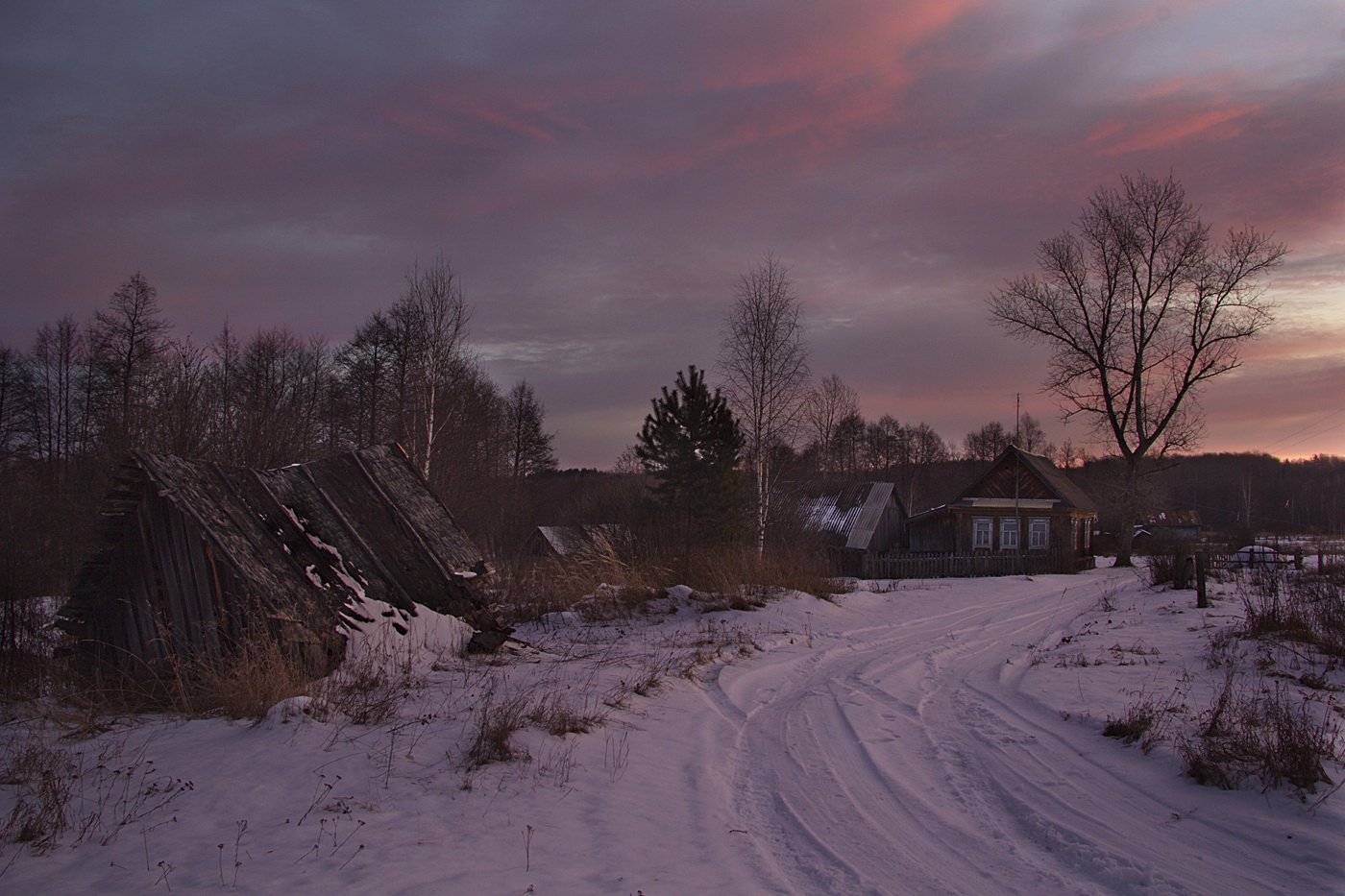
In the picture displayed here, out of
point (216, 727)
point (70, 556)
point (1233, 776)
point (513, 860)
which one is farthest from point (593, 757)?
point (70, 556)

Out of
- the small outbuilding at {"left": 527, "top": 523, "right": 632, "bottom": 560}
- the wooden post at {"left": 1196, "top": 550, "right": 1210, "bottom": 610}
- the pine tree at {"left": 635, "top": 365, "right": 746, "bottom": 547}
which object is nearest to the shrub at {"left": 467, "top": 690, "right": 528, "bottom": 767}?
the small outbuilding at {"left": 527, "top": 523, "right": 632, "bottom": 560}

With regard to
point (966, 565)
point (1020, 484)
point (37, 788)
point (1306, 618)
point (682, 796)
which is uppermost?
point (1020, 484)

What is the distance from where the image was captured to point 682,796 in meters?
5.33

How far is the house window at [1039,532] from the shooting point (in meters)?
43.1

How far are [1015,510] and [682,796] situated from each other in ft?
138

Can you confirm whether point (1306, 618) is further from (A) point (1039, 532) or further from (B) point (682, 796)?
(A) point (1039, 532)

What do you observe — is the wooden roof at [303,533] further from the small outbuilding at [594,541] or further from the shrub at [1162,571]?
the shrub at [1162,571]

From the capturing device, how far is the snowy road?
409cm

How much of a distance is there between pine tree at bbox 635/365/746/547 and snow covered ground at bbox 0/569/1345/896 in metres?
13.3

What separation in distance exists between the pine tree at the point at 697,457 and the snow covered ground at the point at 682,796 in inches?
525

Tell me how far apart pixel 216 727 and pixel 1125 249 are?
40833 mm

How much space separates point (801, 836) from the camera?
4.63 metres

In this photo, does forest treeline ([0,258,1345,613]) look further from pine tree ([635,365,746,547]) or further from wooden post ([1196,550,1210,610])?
wooden post ([1196,550,1210,610])

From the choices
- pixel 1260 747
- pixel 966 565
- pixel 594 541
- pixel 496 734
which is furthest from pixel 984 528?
pixel 496 734
